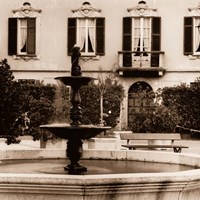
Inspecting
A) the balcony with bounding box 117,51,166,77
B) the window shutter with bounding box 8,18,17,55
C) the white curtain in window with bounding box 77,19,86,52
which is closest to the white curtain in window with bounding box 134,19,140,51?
the balcony with bounding box 117,51,166,77

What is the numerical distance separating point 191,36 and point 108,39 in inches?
159

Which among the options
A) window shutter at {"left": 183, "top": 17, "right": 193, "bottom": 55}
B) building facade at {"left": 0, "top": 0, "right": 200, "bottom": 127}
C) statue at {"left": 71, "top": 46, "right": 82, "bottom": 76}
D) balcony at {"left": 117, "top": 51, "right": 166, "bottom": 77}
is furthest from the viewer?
building facade at {"left": 0, "top": 0, "right": 200, "bottom": 127}

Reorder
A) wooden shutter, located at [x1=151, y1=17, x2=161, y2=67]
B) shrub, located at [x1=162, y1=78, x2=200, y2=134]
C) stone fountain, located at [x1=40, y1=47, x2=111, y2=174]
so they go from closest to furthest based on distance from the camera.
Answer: stone fountain, located at [x1=40, y1=47, x2=111, y2=174]
shrub, located at [x1=162, y1=78, x2=200, y2=134]
wooden shutter, located at [x1=151, y1=17, x2=161, y2=67]

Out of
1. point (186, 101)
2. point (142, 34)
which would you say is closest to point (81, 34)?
point (142, 34)

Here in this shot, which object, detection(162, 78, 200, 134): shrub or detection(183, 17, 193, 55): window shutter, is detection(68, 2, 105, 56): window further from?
detection(162, 78, 200, 134): shrub

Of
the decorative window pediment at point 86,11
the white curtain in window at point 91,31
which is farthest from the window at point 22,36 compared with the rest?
the white curtain in window at point 91,31

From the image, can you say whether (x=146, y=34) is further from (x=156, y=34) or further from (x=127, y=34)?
(x=127, y=34)

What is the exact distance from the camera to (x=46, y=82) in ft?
102

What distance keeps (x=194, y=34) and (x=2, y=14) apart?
A: 947 cm

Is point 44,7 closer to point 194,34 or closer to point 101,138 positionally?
point 194,34

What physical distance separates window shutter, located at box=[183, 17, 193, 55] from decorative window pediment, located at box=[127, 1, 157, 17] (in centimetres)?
163

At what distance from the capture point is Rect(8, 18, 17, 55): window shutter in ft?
103

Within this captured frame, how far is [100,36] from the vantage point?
31219 mm

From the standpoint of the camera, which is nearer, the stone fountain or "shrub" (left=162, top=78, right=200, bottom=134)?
the stone fountain
